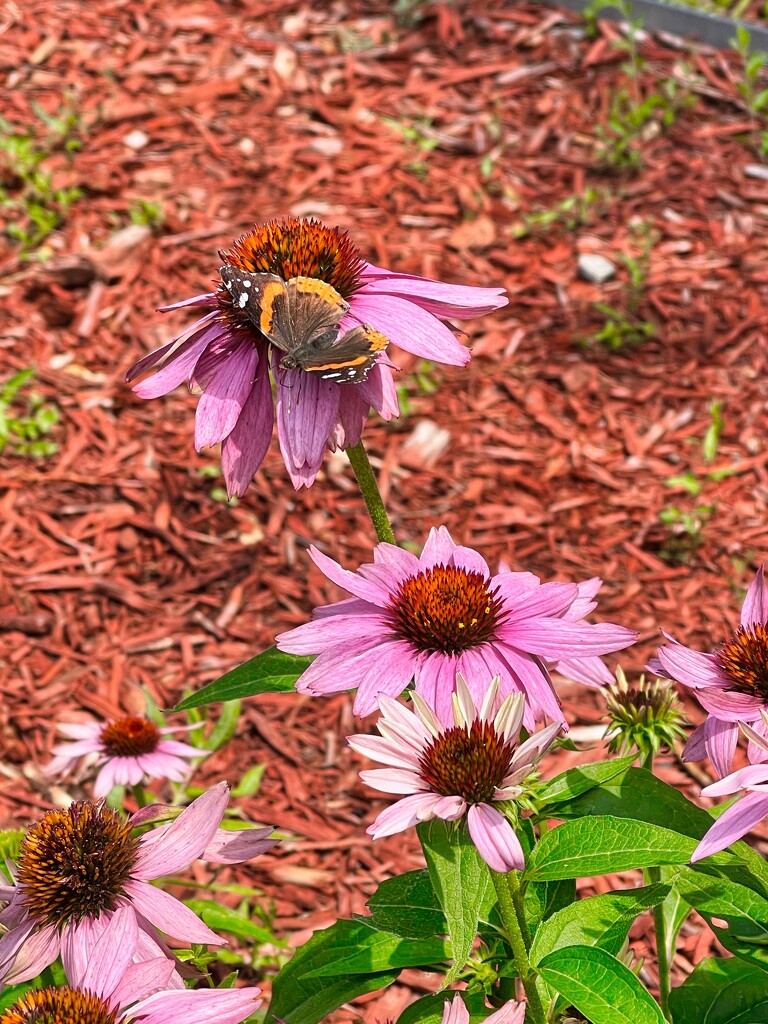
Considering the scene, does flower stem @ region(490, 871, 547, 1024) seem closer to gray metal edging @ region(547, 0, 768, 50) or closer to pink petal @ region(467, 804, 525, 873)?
pink petal @ region(467, 804, 525, 873)

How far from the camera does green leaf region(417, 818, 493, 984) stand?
3.56 ft

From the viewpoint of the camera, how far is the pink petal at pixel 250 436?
4.90ft

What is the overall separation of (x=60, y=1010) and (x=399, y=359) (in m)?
2.99

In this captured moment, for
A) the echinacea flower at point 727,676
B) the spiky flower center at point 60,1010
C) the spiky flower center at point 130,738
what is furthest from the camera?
the spiky flower center at point 130,738

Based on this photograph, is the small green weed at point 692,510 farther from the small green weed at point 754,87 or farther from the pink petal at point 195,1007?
the pink petal at point 195,1007

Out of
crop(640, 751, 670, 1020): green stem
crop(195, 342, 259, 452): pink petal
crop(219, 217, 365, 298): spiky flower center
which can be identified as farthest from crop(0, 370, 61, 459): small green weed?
crop(640, 751, 670, 1020): green stem

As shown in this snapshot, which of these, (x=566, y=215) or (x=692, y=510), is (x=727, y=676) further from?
(x=566, y=215)

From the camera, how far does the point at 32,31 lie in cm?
494

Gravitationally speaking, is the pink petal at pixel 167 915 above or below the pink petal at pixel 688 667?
below

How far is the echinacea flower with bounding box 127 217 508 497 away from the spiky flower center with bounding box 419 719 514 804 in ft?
1.29

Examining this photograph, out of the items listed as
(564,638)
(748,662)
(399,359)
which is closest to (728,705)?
(748,662)

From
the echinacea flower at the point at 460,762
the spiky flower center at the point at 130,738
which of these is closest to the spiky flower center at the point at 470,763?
the echinacea flower at the point at 460,762

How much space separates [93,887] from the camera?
1324 millimetres

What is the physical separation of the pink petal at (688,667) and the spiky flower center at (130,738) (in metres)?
1.13
